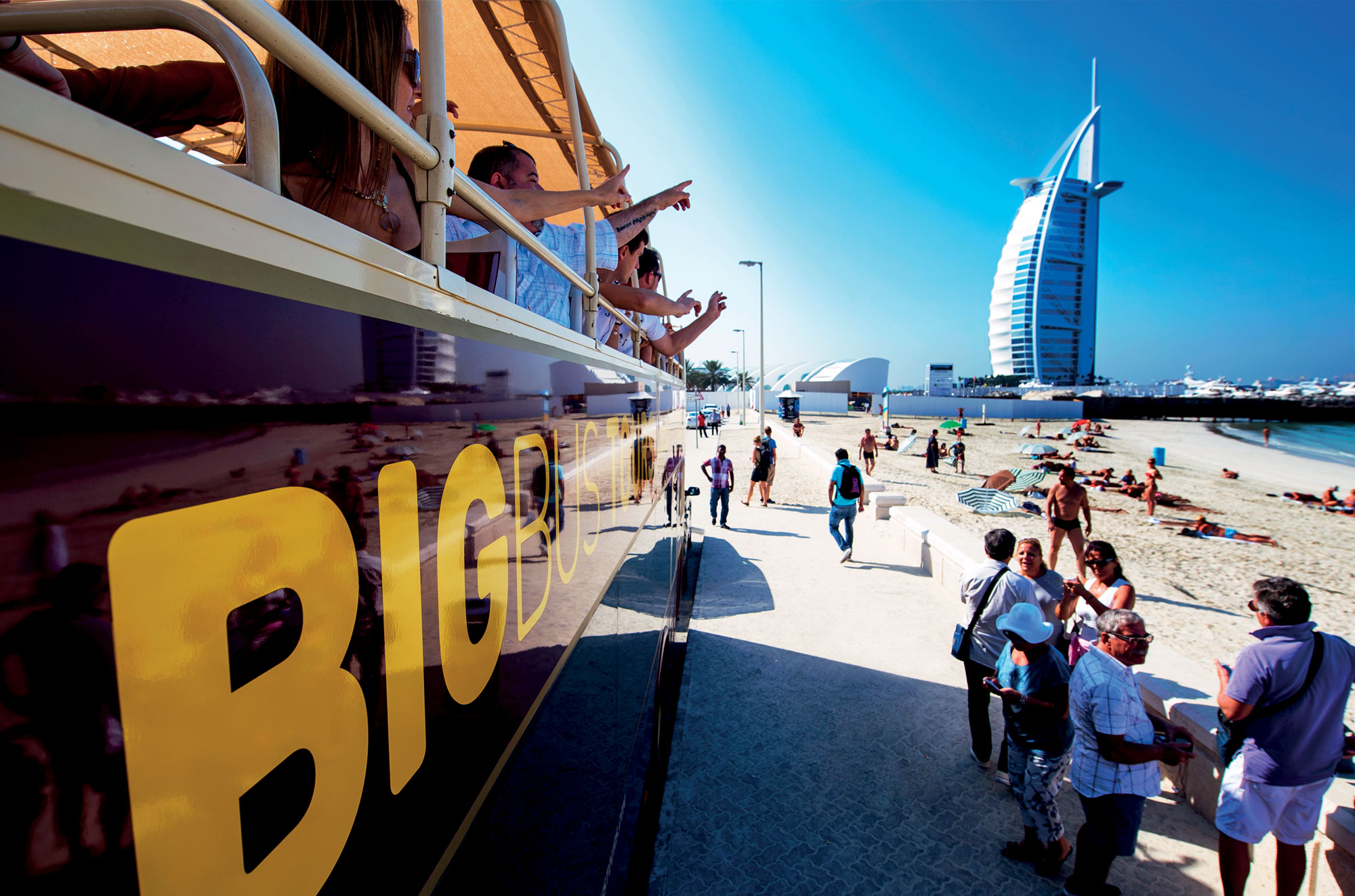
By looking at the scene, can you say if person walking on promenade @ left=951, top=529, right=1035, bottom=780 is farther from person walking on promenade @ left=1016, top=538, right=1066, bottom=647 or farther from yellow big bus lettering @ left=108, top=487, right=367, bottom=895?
yellow big bus lettering @ left=108, top=487, right=367, bottom=895

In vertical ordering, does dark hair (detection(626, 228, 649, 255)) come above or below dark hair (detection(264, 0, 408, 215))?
above

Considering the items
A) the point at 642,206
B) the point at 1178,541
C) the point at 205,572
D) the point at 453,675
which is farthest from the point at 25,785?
the point at 1178,541

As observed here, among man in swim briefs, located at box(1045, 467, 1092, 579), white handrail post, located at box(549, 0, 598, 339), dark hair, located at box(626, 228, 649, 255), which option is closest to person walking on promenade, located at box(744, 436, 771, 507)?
man in swim briefs, located at box(1045, 467, 1092, 579)

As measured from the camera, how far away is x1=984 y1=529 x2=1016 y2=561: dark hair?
4090 millimetres

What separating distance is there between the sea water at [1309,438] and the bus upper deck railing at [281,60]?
168ft

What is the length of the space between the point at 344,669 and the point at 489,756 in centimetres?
56

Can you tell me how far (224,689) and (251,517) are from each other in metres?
0.18

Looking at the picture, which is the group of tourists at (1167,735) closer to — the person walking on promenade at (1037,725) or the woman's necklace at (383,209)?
the person walking on promenade at (1037,725)

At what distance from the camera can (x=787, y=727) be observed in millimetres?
4887

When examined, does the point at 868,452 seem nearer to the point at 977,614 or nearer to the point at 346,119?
the point at 977,614

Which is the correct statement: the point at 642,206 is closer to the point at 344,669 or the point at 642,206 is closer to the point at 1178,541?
the point at 344,669

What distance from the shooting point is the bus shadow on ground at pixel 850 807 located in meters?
3.41

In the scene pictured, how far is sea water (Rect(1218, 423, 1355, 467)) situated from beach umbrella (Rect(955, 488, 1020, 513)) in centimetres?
3838

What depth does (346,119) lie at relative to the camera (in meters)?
1.06
